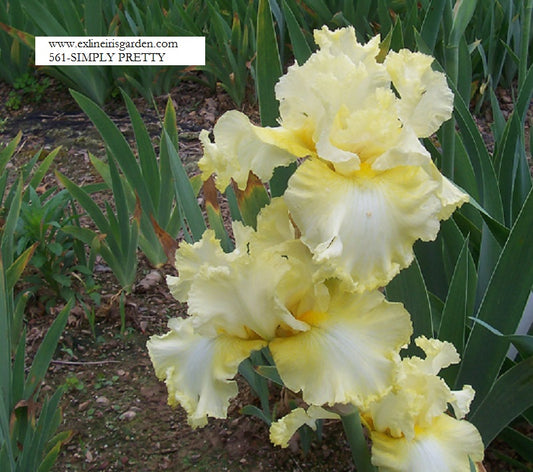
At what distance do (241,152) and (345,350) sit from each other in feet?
0.88

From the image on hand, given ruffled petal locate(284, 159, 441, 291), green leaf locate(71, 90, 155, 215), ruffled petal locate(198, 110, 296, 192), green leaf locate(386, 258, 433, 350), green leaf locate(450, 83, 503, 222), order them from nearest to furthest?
ruffled petal locate(284, 159, 441, 291) → ruffled petal locate(198, 110, 296, 192) → green leaf locate(386, 258, 433, 350) → green leaf locate(450, 83, 503, 222) → green leaf locate(71, 90, 155, 215)

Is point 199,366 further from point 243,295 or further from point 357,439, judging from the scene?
point 357,439

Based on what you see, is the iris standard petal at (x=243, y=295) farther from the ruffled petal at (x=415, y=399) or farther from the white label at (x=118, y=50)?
the white label at (x=118, y=50)

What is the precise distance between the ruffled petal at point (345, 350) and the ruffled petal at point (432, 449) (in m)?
0.19

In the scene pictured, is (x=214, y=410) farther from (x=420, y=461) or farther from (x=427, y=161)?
(x=427, y=161)

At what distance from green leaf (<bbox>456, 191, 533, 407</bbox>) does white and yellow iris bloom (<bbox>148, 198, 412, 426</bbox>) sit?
19.3 inches

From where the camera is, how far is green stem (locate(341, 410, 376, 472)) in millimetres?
848

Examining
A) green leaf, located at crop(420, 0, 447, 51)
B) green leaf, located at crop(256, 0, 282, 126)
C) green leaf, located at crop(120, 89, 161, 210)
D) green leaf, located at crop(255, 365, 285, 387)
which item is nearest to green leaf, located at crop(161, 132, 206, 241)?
green leaf, located at crop(256, 0, 282, 126)

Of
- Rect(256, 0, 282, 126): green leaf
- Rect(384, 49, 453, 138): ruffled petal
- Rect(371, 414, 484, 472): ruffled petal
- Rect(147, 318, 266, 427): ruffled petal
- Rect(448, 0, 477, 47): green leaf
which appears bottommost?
Rect(371, 414, 484, 472): ruffled petal

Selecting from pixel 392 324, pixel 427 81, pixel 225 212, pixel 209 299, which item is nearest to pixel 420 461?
pixel 392 324

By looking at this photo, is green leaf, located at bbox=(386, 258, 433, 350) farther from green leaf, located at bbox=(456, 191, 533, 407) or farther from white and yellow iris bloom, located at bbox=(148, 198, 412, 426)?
white and yellow iris bloom, located at bbox=(148, 198, 412, 426)

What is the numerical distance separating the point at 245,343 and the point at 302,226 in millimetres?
181

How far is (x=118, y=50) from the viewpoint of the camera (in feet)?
9.68

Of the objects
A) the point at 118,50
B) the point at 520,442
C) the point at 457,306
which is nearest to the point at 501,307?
the point at 457,306
